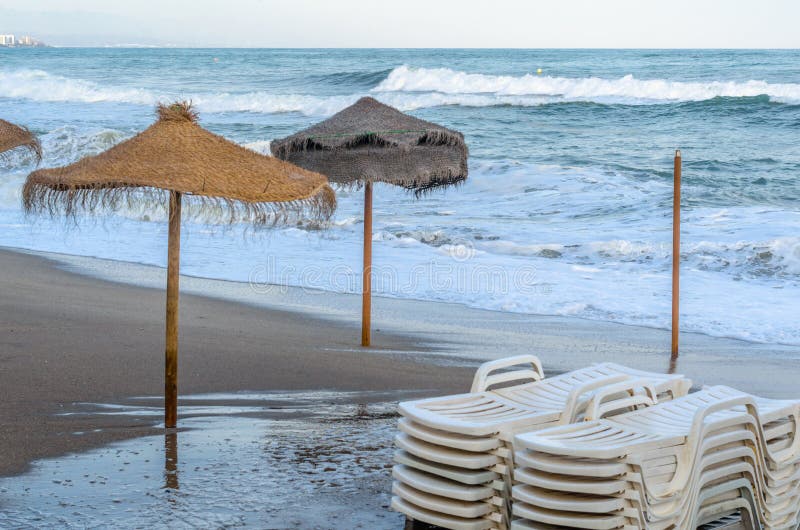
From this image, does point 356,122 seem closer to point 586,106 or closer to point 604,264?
point 604,264

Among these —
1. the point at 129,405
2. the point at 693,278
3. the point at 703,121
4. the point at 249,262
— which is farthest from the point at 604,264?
the point at 703,121

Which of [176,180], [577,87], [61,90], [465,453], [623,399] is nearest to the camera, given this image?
[465,453]

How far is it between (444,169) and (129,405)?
9.41 feet

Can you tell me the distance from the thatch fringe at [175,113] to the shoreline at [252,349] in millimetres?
1575

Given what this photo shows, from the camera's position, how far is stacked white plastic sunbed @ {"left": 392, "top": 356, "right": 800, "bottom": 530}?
10.0ft

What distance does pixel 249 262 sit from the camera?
11312mm

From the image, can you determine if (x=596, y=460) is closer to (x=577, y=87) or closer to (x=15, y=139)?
(x=15, y=139)

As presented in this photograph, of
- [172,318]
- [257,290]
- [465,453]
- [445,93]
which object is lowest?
[465,453]

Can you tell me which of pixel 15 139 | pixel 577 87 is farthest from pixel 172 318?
pixel 577 87

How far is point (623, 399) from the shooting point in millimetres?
3699

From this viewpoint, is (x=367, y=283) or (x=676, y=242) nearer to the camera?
(x=676, y=242)

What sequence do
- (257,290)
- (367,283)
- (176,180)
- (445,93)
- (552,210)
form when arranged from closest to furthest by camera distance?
(176,180) → (367,283) → (257,290) → (552,210) → (445,93)

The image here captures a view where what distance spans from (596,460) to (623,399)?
2.19ft

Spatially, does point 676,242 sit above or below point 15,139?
below
